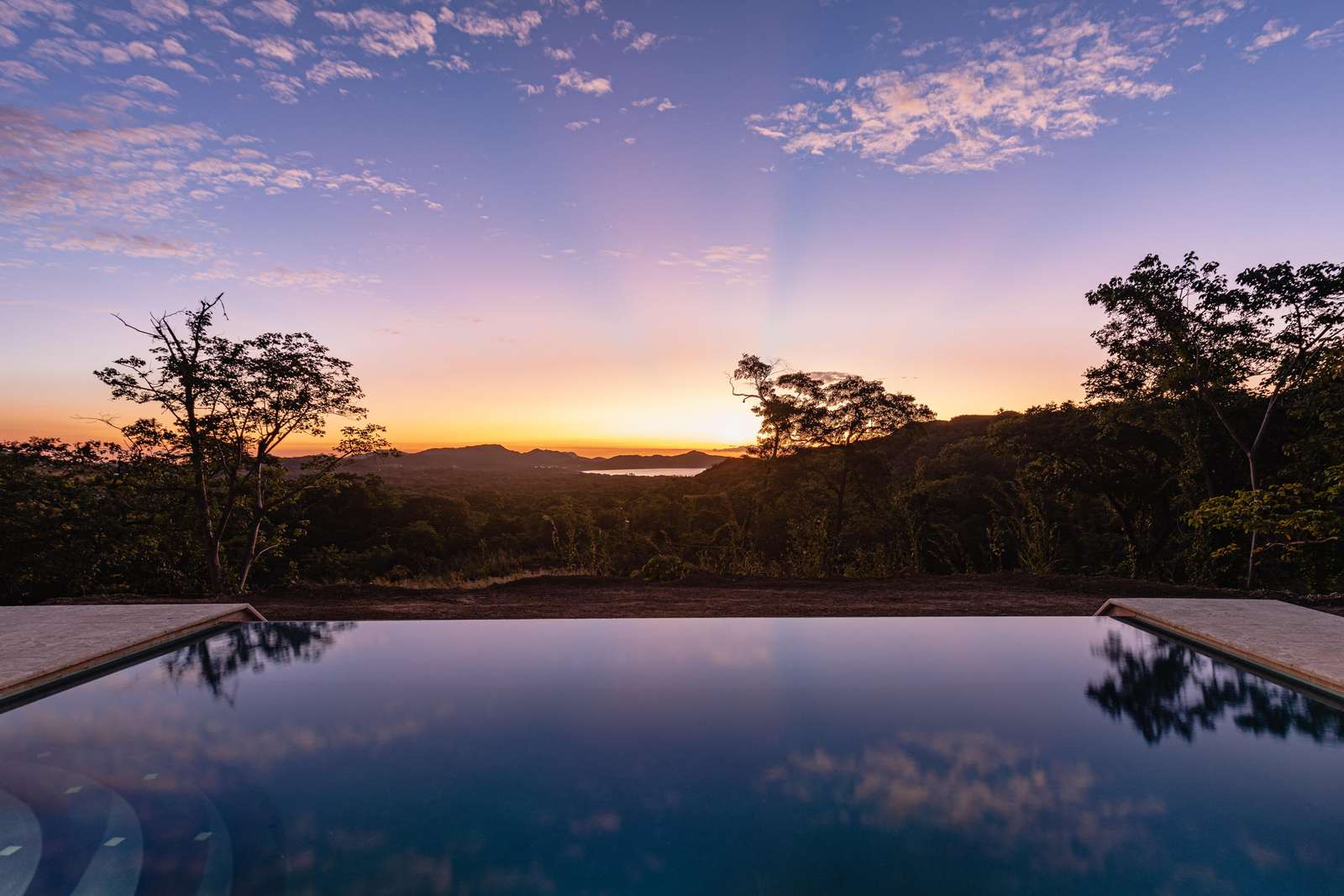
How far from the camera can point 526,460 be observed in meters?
58.4

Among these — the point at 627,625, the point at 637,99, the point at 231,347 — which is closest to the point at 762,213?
the point at 637,99

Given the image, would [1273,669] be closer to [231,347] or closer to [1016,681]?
[1016,681]

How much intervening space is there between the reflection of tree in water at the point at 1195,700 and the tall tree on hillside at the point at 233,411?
943 cm

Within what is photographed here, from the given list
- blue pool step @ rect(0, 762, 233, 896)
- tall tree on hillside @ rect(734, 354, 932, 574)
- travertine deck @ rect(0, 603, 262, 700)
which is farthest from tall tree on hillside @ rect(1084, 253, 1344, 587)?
travertine deck @ rect(0, 603, 262, 700)

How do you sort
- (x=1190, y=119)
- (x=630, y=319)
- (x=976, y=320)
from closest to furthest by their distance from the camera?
(x=1190, y=119), (x=976, y=320), (x=630, y=319)

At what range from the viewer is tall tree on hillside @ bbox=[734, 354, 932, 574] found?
1394 centimetres

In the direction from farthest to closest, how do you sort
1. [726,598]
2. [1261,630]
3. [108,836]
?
[726,598] → [1261,630] → [108,836]

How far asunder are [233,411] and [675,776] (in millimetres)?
8633

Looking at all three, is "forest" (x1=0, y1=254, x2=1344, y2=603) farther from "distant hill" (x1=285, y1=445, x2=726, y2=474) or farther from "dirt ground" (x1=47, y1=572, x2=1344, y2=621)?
"distant hill" (x1=285, y1=445, x2=726, y2=474)

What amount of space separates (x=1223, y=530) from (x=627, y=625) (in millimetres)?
10898

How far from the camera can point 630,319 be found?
12.5 meters

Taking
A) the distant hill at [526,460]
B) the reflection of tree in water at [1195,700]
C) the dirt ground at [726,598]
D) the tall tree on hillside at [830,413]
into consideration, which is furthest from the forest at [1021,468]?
the distant hill at [526,460]

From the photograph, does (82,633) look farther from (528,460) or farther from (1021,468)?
(528,460)

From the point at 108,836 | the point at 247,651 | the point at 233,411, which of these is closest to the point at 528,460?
the point at 233,411
